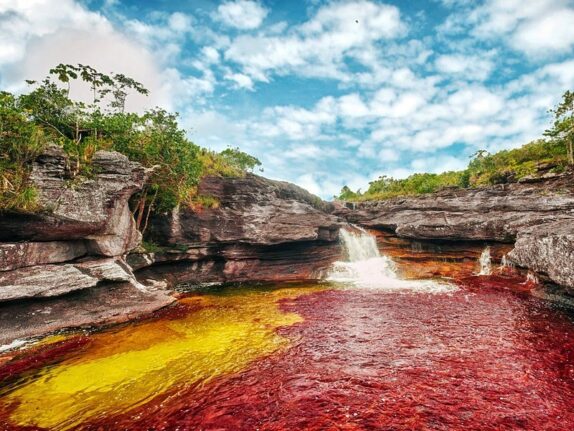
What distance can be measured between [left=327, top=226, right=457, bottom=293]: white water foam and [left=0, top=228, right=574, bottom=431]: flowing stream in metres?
6.62

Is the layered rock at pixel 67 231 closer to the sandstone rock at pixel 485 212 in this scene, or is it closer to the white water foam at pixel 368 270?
the white water foam at pixel 368 270

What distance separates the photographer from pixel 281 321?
56.0 feet

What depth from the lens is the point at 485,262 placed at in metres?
30.0

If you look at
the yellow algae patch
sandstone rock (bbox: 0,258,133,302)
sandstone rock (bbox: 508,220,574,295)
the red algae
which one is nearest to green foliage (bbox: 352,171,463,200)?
sandstone rock (bbox: 508,220,574,295)

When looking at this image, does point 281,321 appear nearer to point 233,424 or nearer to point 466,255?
point 233,424

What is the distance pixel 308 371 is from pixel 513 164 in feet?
152

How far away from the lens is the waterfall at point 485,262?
96.9ft

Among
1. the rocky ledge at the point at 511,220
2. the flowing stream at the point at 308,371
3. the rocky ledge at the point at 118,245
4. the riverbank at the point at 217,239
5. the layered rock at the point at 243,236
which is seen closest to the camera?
the flowing stream at the point at 308,371

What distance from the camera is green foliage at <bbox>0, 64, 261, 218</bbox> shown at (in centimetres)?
A: 1639

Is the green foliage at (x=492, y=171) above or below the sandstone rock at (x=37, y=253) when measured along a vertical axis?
above

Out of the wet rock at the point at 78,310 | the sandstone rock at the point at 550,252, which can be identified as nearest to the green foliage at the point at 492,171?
the sandstone rock at the point at 550,252

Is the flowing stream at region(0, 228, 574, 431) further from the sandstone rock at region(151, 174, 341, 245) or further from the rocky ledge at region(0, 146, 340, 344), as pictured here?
the sandstone rock at region(151, 174, 341, 245)

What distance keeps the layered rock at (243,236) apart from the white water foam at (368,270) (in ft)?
8.58

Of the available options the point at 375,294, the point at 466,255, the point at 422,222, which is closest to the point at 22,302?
the point at 375,294
